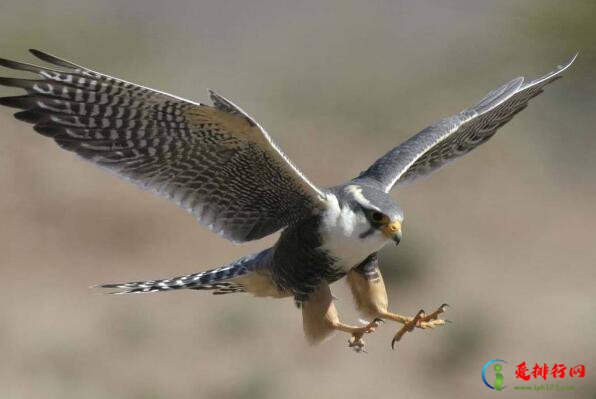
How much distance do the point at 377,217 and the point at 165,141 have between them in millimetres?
1396

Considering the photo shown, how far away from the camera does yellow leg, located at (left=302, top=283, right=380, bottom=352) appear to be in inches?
310

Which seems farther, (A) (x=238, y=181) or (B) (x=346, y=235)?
(A) (x=238, y=181)

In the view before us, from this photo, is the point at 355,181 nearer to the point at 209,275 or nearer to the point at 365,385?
the point at 209,275

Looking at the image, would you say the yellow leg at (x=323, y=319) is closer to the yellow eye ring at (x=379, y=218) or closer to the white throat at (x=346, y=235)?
the white throat at (x=346, y=235)

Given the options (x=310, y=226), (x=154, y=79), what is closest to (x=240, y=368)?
(x=310, y=226)

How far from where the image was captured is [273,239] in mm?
17016

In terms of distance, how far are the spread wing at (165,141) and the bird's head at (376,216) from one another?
287 millimetres

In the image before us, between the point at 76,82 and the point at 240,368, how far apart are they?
9680mm

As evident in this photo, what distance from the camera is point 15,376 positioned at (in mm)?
15648

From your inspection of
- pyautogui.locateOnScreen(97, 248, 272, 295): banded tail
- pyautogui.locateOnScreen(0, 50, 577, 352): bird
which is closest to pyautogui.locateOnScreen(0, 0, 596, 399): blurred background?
pyautogui.locateOnScreen(97, 248, 272, 295): banded tail

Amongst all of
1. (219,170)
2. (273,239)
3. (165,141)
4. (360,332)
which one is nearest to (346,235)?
(360,332)

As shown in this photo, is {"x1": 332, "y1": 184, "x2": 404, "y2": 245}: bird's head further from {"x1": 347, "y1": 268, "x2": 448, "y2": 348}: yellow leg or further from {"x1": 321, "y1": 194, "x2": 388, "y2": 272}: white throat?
{"x1": 347, "y1": 268, "x2": 448, "y2": 348}: yellow leg

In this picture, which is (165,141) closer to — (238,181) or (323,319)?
(238,181)

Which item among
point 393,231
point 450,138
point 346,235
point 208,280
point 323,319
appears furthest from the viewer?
point 450,138
